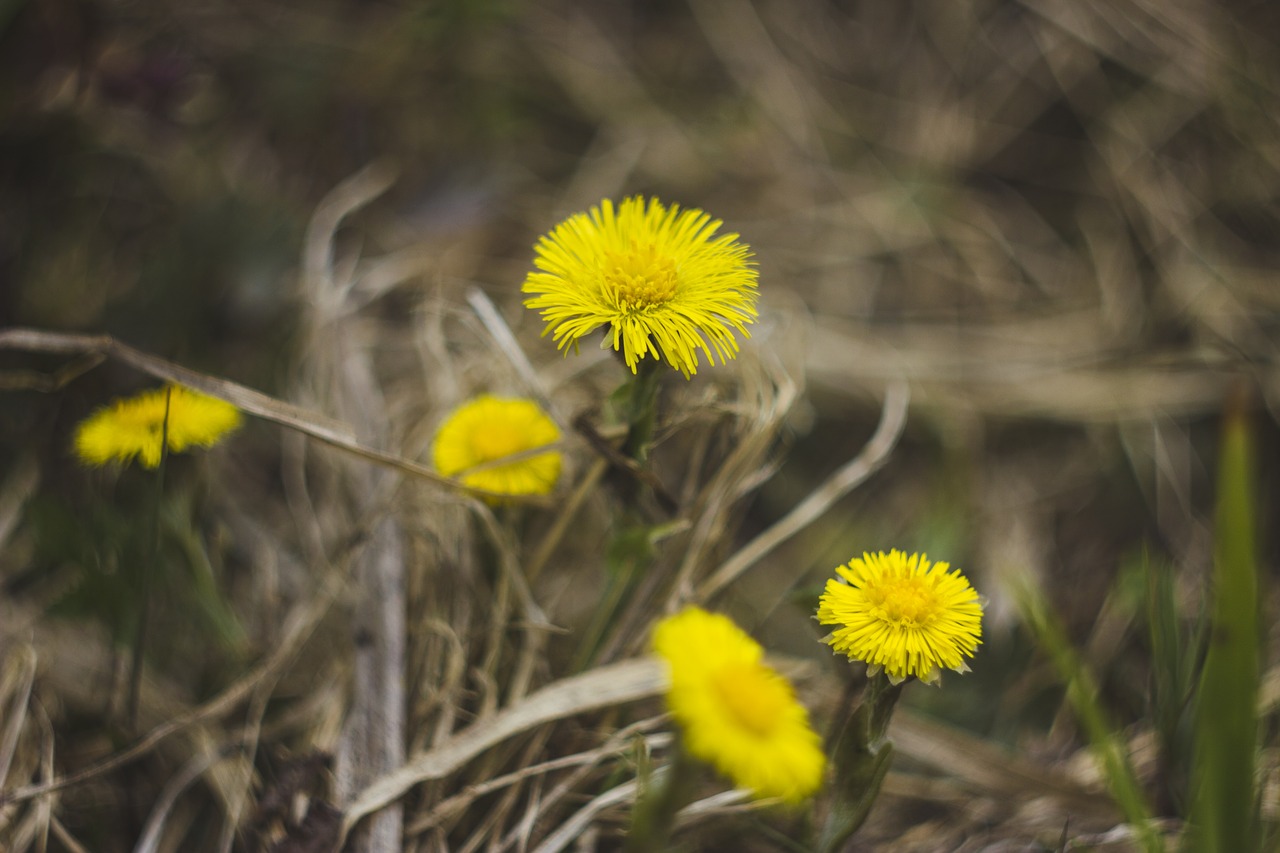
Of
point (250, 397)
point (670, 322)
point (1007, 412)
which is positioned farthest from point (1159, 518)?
point (250, 397)

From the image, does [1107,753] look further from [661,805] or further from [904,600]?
[661,805]

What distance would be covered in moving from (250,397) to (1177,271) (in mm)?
1883

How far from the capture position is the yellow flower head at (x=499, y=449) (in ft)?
3.20

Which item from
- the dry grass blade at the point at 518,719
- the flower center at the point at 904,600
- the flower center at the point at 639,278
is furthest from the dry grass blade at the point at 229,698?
the flower center at the point at 904,600

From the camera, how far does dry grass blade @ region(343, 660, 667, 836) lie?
0.93m

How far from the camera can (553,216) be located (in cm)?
184

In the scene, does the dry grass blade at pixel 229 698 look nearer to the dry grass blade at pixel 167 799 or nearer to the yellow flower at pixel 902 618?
the dry grass blade at pixel 167 799

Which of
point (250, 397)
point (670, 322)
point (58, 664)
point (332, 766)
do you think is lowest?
point (58, 664)

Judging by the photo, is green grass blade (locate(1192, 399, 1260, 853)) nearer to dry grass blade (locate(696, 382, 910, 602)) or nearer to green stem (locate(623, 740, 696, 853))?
green stem (locate(623, 740, 696, 853))

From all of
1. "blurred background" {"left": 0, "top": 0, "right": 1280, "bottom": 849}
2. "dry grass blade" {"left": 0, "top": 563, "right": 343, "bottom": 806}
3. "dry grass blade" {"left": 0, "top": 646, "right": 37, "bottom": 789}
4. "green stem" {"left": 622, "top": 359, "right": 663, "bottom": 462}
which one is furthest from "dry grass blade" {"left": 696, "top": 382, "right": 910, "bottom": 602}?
"dry grass blade" {"left": 0, "top": 646, "right": 37, "bottom": 789}

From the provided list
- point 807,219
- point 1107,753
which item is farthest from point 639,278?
point 807,219

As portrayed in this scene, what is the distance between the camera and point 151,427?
1.02m

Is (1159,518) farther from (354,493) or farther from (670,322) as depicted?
(354,493)

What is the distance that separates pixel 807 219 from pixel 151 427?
148 cm
